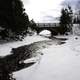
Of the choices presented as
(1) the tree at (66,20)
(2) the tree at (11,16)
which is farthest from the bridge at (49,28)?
(2) the tree at (11,16)

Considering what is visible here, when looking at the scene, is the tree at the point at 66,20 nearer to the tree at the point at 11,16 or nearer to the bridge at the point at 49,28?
the bridge at the point at 49,28

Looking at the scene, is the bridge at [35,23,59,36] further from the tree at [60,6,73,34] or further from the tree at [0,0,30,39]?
the tree at [0,0,30,39]

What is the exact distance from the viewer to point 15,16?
47.4 metres

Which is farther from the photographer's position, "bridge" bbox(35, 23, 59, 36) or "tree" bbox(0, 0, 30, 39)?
"bridge" bbox(35, 23, 59, 36)

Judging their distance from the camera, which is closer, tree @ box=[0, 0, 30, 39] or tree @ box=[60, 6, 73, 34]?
tree @ box=[0, 0, 30, 39]

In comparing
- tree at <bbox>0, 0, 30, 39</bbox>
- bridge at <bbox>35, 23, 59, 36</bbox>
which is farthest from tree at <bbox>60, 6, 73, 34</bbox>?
tree at <bbox>0, 0, 30, 39</bbox>

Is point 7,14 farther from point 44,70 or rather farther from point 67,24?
point 67,24

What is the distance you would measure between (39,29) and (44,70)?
7466 cm

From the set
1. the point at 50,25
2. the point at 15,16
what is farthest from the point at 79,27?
the point at 15,16

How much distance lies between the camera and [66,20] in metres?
83.6

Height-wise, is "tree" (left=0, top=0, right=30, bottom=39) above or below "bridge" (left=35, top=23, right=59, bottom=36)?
above

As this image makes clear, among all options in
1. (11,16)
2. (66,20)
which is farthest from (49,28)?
(11,16)

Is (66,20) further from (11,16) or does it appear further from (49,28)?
(11,16)

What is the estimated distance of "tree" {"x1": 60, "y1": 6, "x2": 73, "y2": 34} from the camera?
83.6 metres
